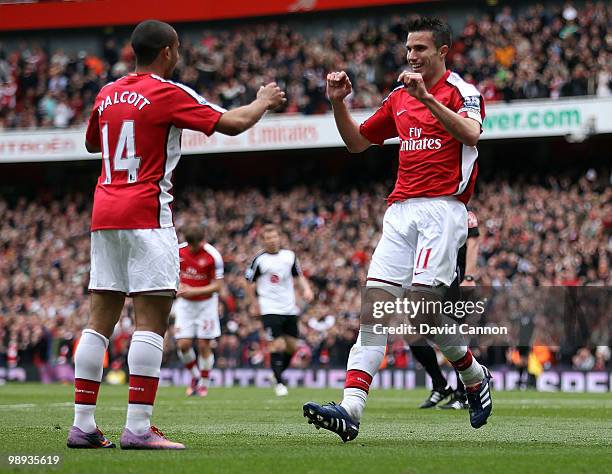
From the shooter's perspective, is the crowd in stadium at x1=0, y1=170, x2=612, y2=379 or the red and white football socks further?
the crowd in stadium at x1=0, y1=170, x2=612, y2=379

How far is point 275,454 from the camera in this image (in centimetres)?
596

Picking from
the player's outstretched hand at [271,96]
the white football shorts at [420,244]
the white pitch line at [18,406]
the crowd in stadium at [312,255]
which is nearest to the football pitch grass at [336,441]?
the white pitch line at [18,406]

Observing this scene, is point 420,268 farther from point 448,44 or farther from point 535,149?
point 535,149

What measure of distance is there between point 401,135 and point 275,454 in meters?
2.46

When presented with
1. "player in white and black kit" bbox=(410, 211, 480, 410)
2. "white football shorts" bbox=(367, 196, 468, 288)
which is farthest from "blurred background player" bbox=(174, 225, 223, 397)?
"white football shorts" bbox=(367, 196, 468, 288)

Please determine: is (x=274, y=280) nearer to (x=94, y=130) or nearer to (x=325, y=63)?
(x=94, y=130)

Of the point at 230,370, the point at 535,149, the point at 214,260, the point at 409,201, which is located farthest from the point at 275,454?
the point at 535,149

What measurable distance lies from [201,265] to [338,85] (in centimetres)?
867

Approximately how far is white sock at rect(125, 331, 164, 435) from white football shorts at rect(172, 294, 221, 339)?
973 centimetres

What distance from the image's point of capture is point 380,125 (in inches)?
299

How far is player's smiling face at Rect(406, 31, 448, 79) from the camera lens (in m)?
7.21

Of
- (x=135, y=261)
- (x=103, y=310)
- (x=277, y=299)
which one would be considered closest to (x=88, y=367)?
(x=103, y=310)

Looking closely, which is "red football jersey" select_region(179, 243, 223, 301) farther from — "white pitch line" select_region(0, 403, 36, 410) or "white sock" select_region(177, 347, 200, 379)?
"white pitch line" select_region(0, 403, 36, 410)

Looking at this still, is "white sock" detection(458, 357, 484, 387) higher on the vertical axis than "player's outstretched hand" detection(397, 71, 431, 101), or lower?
lower
